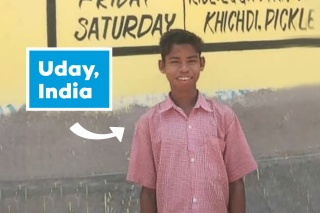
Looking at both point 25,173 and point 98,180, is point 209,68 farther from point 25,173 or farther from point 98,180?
point 25,173

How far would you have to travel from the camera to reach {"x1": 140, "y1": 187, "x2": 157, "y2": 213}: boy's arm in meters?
3.05

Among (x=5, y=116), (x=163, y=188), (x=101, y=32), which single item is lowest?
(x=163, y=188)

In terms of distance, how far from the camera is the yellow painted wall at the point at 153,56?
4.16 meters

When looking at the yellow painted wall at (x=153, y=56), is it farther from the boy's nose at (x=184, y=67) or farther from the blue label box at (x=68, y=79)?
the boy's nose at (x=184, y=67)

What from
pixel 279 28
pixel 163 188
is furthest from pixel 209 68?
pixel 163 188

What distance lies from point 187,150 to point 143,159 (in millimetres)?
208

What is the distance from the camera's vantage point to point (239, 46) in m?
4.43

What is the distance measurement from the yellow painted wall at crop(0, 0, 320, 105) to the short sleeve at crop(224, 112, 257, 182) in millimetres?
1378

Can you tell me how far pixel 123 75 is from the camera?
14.1ft

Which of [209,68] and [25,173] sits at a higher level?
[209,68]

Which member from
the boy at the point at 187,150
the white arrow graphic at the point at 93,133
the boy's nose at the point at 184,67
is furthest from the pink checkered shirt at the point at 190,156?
the white arrow graphic at the point at 93,133

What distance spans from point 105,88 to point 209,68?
639 mm

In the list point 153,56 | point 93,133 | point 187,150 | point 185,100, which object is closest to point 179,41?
point 185,100

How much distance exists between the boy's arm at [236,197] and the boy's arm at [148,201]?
1.04ft
